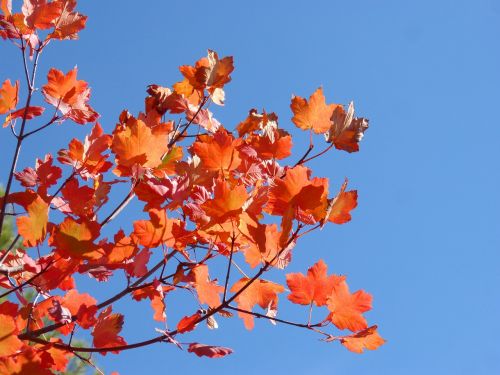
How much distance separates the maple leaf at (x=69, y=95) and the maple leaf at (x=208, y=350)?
80cm

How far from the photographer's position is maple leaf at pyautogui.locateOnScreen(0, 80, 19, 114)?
5.44 feet

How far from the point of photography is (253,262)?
4.23ft

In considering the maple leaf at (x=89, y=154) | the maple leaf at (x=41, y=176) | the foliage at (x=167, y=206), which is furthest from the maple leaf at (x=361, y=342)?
the maple leaf at (x=41, y=176)

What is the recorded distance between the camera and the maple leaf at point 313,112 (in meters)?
1.40

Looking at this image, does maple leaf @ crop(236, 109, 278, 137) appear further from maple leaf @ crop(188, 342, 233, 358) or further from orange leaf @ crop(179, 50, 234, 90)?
maple leaf @ crop(188, 342, 233, 358)

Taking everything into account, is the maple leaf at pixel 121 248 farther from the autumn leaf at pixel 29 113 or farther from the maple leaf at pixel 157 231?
the autumn leaf at pixel 29 113

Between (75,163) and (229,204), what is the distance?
694mm

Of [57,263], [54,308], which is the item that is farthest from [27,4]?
[54,308]

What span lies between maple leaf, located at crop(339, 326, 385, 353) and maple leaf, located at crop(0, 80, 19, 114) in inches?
42.9

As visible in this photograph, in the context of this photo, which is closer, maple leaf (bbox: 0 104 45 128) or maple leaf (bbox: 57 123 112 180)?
maple leaf (bbox: 57 123 112 180)

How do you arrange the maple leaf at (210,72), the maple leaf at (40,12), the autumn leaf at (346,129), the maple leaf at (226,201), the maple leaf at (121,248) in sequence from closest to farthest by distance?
1. the maple leaf at (226,201)
2. the maple leaf at (121,248)
3. the autumn leaf at (346,129)
4. the maple leaf at (210,72)
5. the maple leaf at (40,12)

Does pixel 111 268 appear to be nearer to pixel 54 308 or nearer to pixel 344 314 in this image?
pixel 54 308

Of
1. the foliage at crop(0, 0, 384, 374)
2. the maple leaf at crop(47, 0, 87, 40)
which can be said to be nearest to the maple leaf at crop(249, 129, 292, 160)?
the foliage at crop(0, 0, 384, 374)

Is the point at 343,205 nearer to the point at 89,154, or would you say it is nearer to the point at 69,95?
the point at 89,154
